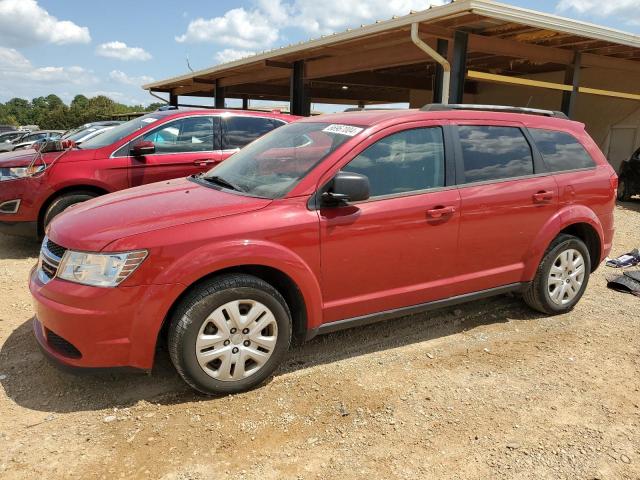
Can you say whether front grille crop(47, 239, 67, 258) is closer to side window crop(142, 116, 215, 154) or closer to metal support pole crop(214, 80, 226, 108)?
side window crop(142, 116, 215, 154)

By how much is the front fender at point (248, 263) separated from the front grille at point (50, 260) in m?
0.66

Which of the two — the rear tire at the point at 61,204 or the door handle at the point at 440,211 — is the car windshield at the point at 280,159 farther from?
the rear tire at the point at 61,204

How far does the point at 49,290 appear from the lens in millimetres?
2777

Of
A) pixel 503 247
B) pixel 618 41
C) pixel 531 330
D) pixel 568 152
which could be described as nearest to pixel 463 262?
pixel 503 247

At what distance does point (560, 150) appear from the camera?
4266mm

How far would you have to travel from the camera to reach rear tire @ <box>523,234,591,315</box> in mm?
4211

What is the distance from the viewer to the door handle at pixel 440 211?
3.47 m

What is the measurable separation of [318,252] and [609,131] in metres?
14.8

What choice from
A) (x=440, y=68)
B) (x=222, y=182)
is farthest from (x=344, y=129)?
(x=440, y=68)

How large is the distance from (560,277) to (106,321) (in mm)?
3641

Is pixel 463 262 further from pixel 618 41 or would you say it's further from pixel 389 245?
pixel 618 41

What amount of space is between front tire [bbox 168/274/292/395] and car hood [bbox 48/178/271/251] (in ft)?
1.37

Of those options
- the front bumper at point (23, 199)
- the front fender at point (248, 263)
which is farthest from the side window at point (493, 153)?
the front bumper at point (23, 199)

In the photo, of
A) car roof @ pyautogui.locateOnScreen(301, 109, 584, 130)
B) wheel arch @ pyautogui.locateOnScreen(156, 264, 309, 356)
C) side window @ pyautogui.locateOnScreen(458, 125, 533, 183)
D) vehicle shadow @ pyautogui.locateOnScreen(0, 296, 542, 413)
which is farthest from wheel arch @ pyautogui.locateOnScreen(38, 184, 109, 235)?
side window @ pyautogui.locateOnScreen(458, 125, 533, 183)
